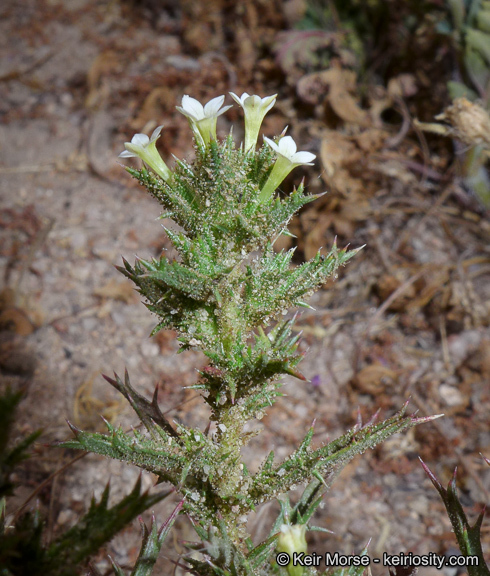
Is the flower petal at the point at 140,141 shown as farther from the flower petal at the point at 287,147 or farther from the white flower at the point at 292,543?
the white flower at the point at 292,543

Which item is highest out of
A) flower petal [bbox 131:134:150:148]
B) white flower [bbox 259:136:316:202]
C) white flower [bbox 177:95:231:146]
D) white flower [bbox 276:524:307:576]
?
white flower [bbox 177:95:231:146]

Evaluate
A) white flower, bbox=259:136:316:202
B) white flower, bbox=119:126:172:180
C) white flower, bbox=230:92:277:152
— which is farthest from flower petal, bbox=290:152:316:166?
white flower, bbox=119:126:172:180

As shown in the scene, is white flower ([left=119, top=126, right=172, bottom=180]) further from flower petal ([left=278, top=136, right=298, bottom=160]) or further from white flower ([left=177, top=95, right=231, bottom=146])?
flower petal ([left=278, top=136, right=298, bottom=160])

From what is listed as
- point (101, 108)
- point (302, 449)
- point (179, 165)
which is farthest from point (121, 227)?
point (302, 449)

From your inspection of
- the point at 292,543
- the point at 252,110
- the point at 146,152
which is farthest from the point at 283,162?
the point at 292,543

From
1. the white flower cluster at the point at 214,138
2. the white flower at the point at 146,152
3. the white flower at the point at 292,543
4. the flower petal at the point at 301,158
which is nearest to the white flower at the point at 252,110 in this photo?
the white flower cluster at the point at 214,138

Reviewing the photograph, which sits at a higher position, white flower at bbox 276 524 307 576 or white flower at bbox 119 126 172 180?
white flower at bbox 119 126 172 180
